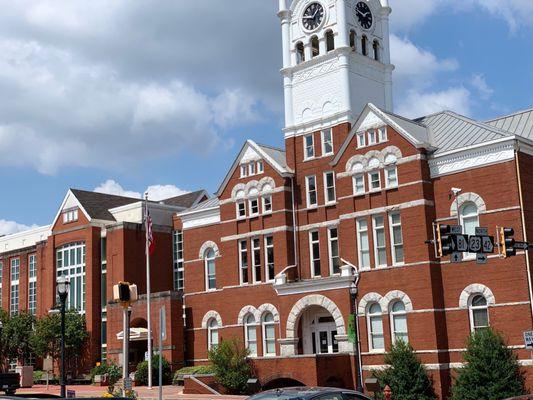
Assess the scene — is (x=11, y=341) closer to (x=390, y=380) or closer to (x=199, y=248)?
(x=199, y=248)

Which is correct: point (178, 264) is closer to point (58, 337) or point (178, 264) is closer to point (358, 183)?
point (58, 337)

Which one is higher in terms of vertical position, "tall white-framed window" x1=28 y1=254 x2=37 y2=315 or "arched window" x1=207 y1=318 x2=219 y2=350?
"tall white-framed window" x1=28 y1=254 x2=37 y2=315

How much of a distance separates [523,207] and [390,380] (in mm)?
10369

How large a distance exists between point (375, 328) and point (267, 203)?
34.5 ft

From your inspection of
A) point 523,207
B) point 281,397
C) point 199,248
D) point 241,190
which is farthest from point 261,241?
point 281,397

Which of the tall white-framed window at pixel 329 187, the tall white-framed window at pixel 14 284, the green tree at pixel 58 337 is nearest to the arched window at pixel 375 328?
the tall white-framed window at pixel 329 187

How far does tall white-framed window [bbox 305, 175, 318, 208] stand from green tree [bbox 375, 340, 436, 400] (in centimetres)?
1074

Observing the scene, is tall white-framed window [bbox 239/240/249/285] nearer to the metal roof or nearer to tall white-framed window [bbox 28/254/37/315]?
the metal roof

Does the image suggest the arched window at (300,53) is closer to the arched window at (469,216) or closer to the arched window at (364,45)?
the arched window at (364,45)

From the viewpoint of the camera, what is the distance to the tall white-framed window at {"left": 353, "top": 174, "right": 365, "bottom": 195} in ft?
136

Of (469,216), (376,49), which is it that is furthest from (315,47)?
(469,216)

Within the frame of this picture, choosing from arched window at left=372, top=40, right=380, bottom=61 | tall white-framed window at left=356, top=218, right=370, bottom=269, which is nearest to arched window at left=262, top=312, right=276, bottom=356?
tall white-framed window at left=356, top=218, right=370, bottom=269

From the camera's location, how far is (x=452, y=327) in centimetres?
3816

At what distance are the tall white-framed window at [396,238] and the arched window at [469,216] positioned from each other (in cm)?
318
